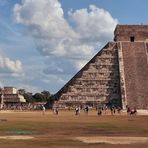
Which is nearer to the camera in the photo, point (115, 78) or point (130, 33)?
point (115, 78)

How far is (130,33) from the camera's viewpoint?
2472 inches

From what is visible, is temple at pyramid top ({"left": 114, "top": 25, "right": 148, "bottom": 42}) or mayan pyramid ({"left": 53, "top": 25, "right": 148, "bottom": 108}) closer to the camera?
mayan pyramid ({"left": 53, "top": 25, "right": 148, "bottom": 108})

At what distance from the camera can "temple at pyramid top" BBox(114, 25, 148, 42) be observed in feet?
206

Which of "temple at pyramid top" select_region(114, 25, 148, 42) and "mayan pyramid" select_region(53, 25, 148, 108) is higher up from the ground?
"temple at pyramid top" select_region(114, 25, 148, 42)

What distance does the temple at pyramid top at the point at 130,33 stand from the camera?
62.8 metres

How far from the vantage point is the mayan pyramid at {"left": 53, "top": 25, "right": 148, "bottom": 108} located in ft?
178

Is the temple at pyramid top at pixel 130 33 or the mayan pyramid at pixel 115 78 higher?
the temple at pyramid top at pixel 130 33

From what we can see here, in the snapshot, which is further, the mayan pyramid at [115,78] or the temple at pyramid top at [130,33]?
the temple at pyramid top at [130,33]

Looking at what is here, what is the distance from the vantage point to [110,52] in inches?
2416

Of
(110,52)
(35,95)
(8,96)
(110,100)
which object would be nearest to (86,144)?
(110,100)

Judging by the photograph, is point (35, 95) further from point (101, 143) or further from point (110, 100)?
point (101, 143)

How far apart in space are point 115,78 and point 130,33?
28.4 ft

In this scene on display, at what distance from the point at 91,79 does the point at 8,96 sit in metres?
40.4

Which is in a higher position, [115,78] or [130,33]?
[130,33]
